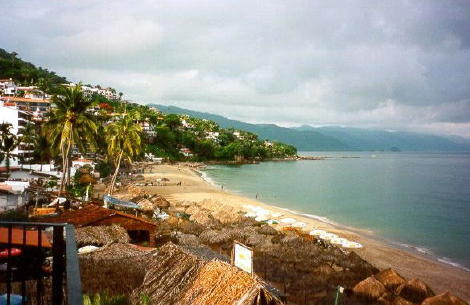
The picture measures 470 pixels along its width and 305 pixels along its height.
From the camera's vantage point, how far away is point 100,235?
64.8ft

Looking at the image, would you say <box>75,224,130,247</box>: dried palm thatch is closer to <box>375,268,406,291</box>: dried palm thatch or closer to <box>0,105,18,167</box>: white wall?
<box>375,268,406,291</box>: dried palm thatch

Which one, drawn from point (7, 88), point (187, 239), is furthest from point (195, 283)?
point (7, 88)

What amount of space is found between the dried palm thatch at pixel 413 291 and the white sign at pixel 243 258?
1121cm

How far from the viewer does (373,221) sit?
46812 millimetres

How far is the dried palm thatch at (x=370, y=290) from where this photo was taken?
53.5 feet

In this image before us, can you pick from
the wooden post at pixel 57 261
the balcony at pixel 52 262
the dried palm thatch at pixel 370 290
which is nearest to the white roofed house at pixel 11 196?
the dried palm thatch at pixel 370 290

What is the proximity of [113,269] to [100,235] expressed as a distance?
21.3ft

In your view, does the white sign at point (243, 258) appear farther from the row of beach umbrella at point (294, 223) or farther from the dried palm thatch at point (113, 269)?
the row of beach umbrella at point (294, 223)

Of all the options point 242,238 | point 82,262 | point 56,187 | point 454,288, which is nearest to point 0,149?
point 56,187

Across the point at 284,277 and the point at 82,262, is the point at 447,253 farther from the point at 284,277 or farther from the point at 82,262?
the point at 82,262

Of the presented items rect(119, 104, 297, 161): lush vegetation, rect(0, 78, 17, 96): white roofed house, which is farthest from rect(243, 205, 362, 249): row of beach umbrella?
rect(0, 78, 17, 96): white roofed house

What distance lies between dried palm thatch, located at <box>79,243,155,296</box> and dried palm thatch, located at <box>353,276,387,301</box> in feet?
28.6

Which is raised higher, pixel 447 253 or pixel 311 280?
pixel 311 280

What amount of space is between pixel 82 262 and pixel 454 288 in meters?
20.4
